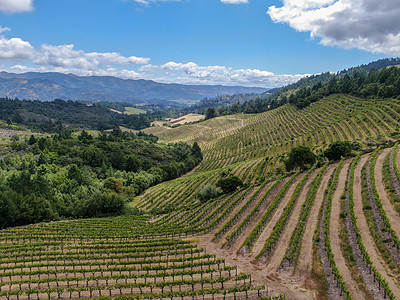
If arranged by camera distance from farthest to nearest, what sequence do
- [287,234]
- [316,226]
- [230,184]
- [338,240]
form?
[230,184]
[316,226]
[287,234]
[338,240]

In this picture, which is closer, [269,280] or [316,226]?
[269,280]

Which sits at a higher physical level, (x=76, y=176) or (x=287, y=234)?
(x=287, y=234)

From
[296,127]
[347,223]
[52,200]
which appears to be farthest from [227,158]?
[347,223]

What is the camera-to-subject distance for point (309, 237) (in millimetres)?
36969

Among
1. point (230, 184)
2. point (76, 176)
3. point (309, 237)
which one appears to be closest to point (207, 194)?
point (230, 184)

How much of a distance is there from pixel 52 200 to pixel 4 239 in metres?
22.7

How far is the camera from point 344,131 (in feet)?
334

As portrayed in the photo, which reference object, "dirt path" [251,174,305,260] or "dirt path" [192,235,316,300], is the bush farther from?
"dirt path" [192,235,316,300]

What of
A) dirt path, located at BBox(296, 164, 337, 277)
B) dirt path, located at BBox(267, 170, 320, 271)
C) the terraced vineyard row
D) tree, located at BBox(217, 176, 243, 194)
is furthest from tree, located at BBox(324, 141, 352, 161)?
tree, located at BBox(217, 176, 243, 194)

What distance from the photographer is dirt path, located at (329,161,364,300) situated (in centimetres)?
2559

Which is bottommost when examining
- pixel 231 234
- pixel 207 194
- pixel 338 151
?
pixel 207 194

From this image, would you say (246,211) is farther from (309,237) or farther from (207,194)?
(207,194)

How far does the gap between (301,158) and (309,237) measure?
36.4 m

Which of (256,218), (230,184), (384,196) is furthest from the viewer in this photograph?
(230,184)
